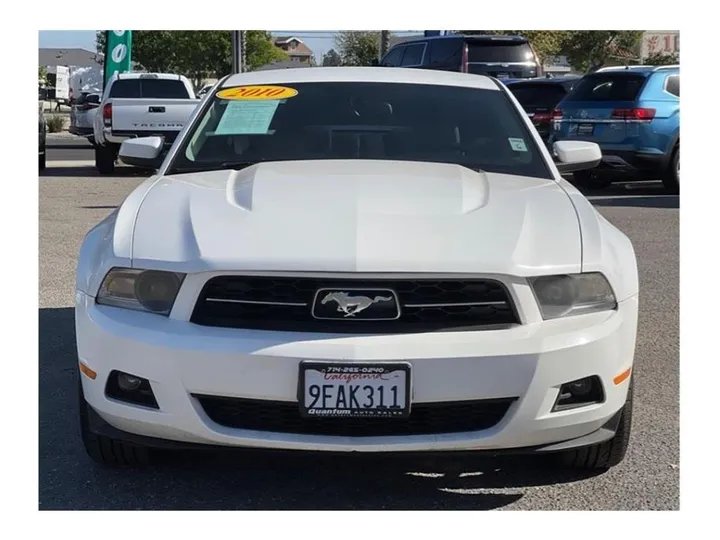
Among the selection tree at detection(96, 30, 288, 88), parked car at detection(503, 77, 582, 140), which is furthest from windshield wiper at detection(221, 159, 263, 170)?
tree at detection(96, 30, 288, 88)

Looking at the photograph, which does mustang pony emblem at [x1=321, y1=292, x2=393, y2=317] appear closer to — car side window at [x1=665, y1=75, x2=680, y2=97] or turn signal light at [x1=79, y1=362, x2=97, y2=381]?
turn signal light at [x1=79, y1=362, x2=97, y2=381]

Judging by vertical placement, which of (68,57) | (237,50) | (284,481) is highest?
(68,57)

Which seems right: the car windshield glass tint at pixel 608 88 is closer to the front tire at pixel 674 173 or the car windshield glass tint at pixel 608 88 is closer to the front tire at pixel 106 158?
the front tire at pixel 674 173

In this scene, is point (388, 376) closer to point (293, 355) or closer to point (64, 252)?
point (293, 355)

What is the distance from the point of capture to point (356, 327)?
3314 millimetres

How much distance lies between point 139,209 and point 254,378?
97cm

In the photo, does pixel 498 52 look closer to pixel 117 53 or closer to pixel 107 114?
pixel 107 114

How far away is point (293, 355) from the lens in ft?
10.6

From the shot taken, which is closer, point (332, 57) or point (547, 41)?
point (547, 41)

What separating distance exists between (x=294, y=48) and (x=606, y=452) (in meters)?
106

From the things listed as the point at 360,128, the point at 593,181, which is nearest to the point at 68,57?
the point at 593,181

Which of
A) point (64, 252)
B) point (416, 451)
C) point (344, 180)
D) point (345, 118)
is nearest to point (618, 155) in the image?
point (64, 252)

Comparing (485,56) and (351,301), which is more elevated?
(485,56)

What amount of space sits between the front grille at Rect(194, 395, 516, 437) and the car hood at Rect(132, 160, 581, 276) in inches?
17.1
